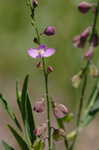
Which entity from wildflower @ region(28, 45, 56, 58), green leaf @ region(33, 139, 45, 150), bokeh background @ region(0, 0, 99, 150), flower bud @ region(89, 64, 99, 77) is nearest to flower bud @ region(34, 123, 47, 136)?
green leaf @ region(33, 139, 45, 150)

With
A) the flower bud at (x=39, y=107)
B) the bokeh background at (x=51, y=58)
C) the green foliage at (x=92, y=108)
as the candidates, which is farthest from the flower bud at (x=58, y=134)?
the bokeh background at (x=51, y=58)

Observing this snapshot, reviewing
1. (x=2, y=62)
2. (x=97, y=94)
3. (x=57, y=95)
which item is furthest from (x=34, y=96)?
(x=97, y=94)

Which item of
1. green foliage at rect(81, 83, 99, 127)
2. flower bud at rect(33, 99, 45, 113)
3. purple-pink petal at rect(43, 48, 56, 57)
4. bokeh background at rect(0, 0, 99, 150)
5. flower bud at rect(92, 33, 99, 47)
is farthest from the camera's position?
bokeh background at rect(0, 0, 99, 150)

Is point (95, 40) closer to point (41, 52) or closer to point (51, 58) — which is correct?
point (41, 52)

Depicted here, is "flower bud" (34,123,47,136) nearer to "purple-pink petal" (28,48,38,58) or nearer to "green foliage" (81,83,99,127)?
"purple-pink petal" (28,48,38,58)

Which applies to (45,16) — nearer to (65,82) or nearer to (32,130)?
(65,82)

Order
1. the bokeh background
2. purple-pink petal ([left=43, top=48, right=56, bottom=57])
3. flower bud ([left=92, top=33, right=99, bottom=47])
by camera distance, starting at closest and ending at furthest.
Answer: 1. purple-pink petal ([left=43, top=48, right=56, bottom=57])
2. flower bud ([left=92, top=33, right=99, bottom=47])
3. the bokeh background

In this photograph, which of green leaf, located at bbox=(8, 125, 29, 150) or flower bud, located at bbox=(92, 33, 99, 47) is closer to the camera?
green leaf, located at bbox=(8, 125, 29, 150)

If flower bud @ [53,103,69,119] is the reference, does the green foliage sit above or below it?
below

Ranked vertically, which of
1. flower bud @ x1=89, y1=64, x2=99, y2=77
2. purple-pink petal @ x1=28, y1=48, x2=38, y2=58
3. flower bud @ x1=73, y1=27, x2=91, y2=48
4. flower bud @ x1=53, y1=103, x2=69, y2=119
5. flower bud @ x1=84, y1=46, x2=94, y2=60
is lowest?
flower bud @ x1=89, y1=64, x2=99, y2=77
